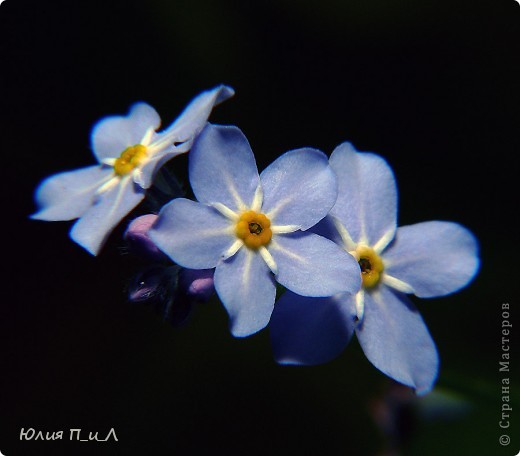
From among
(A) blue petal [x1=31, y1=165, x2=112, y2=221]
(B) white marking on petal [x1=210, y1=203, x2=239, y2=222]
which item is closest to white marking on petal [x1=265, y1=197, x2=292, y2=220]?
(B) white marking on petal [x1=210, y1=203, x2=239, y2=222]

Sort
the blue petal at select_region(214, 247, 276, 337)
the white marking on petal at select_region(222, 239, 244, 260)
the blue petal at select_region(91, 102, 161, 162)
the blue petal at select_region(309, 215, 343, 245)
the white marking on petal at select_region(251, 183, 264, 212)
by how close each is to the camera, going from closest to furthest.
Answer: the blue petal at select_region(214, 247, 276, 337) → the white marking on petal at select_region(222, 239, 244, 260) → the white marking on petal at select_region(251, 183, 264, 212) → the blue petal at select_region(309, 215, 343, 245) → the blue petal at select_region(91, 102, 161, 162)

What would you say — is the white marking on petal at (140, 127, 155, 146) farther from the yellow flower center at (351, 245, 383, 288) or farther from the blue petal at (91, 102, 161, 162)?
the yellow flower center at (351, 245, 383, 288)

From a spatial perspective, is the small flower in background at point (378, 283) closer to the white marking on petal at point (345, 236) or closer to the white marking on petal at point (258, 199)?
the white marking on petal at point (345, 236)

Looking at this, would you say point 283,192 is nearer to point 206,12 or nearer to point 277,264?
point 277,264

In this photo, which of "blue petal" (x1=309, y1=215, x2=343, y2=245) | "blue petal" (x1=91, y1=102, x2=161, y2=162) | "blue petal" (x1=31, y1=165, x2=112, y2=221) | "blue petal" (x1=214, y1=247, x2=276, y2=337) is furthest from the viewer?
"blue petal" (x1=91, y1=102, x2=161, y2=162)

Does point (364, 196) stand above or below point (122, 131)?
below

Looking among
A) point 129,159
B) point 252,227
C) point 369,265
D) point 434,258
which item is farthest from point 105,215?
point 434,258

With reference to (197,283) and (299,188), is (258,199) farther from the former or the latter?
(197,283)
